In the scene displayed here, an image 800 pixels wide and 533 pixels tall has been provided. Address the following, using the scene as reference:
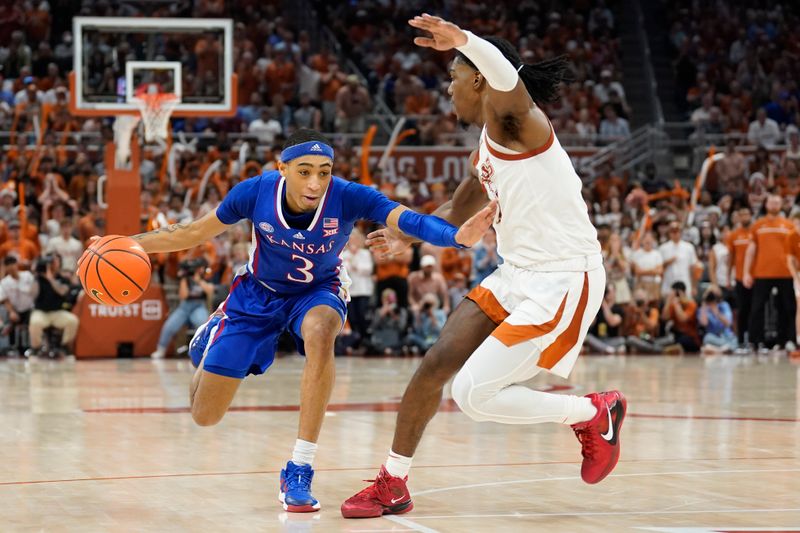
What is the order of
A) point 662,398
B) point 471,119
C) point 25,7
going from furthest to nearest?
1. point 25,7
2. point 662,398
3. point 471,119

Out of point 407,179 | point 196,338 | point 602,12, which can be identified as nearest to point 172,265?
point 407,179

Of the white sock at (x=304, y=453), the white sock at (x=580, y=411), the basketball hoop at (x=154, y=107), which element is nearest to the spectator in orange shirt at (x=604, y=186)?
the basketball hoop at (x=154, y=107)

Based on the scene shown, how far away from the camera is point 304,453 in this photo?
6129 mm

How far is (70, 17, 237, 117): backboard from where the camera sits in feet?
55.4

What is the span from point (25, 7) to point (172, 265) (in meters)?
9.17

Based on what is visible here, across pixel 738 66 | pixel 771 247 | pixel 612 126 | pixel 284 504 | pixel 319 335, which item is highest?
pixel 738 66

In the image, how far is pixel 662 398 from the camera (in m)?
11.4

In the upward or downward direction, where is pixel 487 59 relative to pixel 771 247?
upward

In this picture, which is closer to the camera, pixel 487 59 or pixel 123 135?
pixel 487 59

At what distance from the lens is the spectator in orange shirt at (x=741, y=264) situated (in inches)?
710

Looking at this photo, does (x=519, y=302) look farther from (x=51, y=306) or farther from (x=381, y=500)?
(x=51, y=306)

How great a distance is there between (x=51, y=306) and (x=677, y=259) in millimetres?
8946

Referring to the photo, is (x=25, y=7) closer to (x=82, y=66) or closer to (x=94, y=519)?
(x=82, y=66)

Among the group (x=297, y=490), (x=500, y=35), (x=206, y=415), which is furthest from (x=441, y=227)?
(x=500, y=35)
